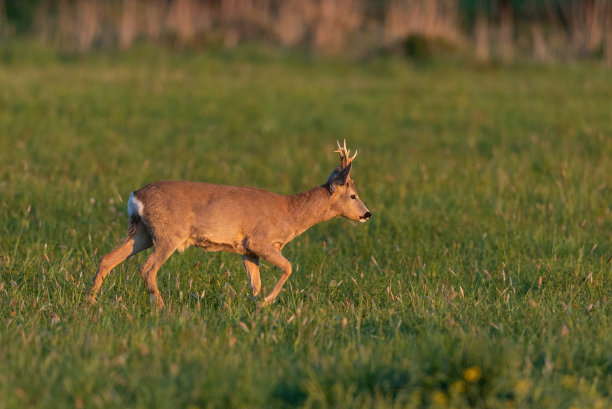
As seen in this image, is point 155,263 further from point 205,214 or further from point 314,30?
point 314,30

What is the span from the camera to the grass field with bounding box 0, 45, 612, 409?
15.4 ft

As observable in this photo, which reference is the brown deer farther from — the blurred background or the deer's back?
the blurred background

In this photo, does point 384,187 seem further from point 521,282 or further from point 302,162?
point 521,282

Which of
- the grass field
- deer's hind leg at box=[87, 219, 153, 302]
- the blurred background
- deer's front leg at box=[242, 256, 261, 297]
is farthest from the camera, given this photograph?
the blurred background

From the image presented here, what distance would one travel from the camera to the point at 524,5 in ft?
123

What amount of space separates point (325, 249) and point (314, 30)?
1828 centimetres

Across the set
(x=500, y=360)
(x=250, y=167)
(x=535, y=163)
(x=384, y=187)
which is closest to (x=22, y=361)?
(x=500, y=360)

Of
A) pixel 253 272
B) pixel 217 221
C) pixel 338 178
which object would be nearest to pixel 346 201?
pixel 338 178

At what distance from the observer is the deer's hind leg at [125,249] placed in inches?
275

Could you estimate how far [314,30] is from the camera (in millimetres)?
26234

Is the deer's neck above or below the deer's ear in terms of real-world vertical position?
below

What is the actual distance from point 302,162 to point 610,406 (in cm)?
852

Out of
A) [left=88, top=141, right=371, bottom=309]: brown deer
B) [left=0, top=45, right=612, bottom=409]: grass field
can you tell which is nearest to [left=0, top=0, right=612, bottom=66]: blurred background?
[left=0, top=45, right=612, bottom=409]: grass field

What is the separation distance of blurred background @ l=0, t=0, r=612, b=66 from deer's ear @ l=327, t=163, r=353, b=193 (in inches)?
657
